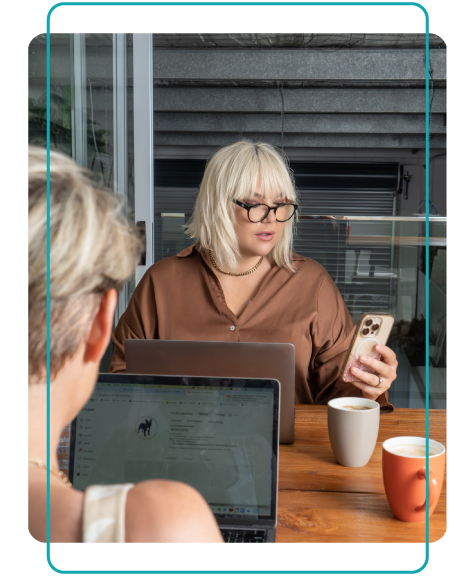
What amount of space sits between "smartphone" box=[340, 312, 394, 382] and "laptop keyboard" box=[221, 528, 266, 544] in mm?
370

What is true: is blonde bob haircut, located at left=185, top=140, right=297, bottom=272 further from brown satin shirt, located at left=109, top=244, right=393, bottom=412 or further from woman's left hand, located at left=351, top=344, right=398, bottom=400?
woman's left hand, located at left=351, top=344, right=398, bottom=400

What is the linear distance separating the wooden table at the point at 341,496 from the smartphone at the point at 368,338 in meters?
0.10

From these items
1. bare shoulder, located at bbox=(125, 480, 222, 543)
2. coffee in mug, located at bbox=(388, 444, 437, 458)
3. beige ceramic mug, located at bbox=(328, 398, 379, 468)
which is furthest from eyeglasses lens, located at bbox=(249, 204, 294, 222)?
Answer: bare shoulder, located at bbox=(125, 480, 222, 543)

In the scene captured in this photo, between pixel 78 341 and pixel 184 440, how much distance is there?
174mm

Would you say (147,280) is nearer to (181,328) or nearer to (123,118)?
(181,328)

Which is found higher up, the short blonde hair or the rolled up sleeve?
the short blonde hair

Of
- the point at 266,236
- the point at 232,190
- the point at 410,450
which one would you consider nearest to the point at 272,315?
the point at 266,236

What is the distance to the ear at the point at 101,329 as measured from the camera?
1.53 feet

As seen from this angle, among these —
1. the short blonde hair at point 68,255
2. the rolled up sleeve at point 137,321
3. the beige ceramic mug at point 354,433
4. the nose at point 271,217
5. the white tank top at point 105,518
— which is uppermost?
the nose at point 271,217

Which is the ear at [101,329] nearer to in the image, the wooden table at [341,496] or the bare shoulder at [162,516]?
the bare shoulder at [162,516]

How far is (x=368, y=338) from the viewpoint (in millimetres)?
842

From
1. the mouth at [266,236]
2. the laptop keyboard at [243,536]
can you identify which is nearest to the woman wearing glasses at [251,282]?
the mouth at [266,236]

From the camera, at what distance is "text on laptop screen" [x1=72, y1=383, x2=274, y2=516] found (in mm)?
552
